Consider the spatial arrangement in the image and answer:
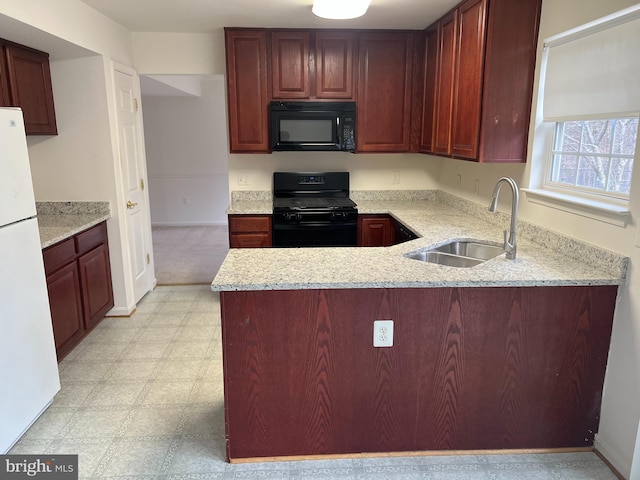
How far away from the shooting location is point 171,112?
7.07 meters

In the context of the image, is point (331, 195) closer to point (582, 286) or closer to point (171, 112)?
point (582, 286)

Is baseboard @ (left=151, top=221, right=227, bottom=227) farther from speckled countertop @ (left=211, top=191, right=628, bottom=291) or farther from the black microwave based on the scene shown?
speckled countertop @ (left=211, top=191, right=628, bottom=291)

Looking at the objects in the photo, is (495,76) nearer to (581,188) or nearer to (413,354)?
(581,188)

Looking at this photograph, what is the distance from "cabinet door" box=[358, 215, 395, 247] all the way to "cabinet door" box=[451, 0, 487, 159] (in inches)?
35.9

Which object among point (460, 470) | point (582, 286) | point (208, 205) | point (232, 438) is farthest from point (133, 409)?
point (208, 205)

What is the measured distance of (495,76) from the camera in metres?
2.53

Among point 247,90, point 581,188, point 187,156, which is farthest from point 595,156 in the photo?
point 187,156

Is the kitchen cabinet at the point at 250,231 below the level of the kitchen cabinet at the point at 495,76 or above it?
below

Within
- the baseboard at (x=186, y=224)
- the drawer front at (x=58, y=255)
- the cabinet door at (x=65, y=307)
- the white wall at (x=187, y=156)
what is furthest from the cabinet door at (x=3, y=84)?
the baseboard at (x=186, y=224)

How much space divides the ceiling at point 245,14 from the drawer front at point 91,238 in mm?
1504

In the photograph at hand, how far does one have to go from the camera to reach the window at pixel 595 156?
2016mm

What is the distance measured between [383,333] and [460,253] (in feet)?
3.29

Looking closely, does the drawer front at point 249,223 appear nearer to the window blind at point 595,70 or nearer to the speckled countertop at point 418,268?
the speckled countertop at point 418,268

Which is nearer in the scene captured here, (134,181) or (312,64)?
(312,64)
